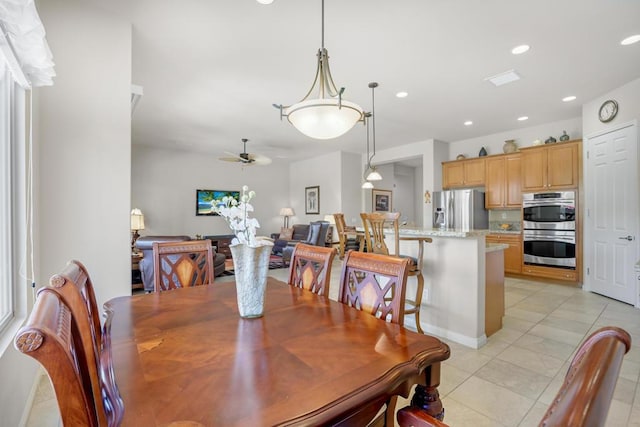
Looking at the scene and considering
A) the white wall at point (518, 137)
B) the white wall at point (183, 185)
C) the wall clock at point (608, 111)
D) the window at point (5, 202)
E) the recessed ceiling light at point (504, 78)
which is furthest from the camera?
the white wall at point (183, 185)

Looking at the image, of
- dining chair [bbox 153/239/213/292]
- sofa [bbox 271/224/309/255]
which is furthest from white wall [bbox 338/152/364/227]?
dining chair [bbox 153/239/213/292]

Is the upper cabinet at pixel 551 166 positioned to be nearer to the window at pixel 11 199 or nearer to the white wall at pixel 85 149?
the white wall at pixel 85 149

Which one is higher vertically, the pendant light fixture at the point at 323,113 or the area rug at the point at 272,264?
the pendant light fixture at the point at 323,113

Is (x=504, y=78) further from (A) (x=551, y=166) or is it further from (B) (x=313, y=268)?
(B) (x=313, y=268)

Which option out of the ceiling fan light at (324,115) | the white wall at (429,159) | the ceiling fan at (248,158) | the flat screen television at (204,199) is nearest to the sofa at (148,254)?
the ceiling fan at (248,158)

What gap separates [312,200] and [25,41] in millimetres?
7112

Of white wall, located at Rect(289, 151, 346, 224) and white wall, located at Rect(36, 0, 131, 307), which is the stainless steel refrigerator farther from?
white wall, located at Rect(36, 0, 131, 307)

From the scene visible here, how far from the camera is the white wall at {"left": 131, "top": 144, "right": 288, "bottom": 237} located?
6.99m

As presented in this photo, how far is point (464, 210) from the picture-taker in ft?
19.0

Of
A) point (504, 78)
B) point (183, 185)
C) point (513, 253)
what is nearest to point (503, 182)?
point (513, 253)

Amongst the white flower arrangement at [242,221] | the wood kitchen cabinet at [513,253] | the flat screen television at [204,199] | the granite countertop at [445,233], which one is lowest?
the wood kitchen cabinet at [513,253]

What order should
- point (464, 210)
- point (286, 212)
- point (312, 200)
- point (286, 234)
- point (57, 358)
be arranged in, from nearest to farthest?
point (57, 358) < point (464, 210) < point (286, 234) < point (312, 200) < point (286, 212)

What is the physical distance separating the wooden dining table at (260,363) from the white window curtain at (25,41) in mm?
1318

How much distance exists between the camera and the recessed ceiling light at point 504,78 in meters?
3.40
